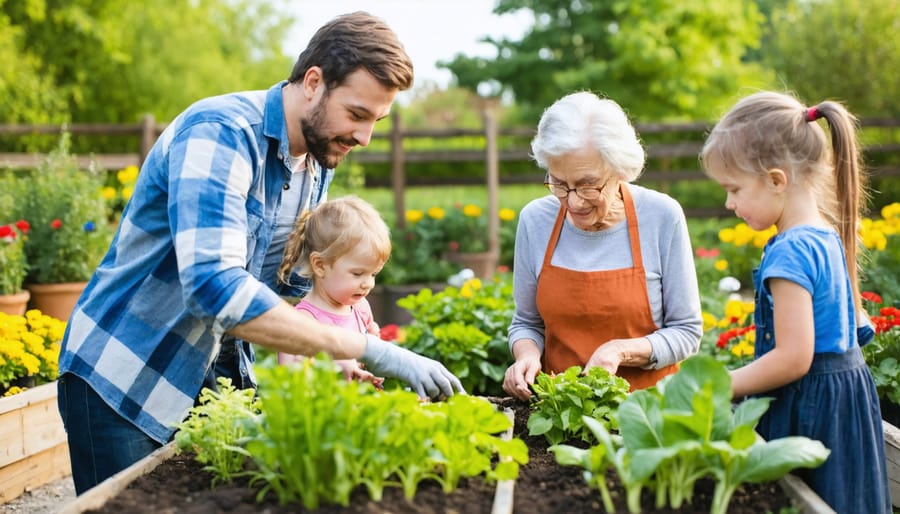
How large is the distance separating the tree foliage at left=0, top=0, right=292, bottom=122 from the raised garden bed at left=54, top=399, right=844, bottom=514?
1560 centimetres

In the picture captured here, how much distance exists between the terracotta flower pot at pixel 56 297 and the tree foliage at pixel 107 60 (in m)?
11.4

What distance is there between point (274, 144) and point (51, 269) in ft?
13.1

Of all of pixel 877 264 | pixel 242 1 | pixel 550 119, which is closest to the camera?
pixel 550 119

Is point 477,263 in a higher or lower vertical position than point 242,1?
lower

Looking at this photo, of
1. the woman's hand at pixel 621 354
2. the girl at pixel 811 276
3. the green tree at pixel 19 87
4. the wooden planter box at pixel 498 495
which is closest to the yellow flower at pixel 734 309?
the woman's hand at pixel 621 354

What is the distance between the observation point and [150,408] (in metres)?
2.43

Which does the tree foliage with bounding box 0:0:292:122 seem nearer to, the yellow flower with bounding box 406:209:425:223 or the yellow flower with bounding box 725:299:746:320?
the yellow flower with bounding box 406:209:425:223

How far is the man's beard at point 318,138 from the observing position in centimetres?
240

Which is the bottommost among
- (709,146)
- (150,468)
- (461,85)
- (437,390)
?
(150,468)

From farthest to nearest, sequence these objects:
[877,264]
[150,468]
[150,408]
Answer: [877,264]
[150,408]
[150,468]

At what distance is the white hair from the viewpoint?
2.67 m

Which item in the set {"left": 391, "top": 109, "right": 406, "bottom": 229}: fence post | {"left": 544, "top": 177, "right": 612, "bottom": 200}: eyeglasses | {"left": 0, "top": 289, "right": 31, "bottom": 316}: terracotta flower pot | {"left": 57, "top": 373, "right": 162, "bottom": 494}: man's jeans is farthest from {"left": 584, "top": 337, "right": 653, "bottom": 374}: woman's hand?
{"left": 391, "top": 109, "right": 406, "bottom": 229}: fence post

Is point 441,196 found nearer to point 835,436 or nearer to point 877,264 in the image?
point 877,264

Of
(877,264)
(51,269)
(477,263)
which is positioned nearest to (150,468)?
(51,269)
